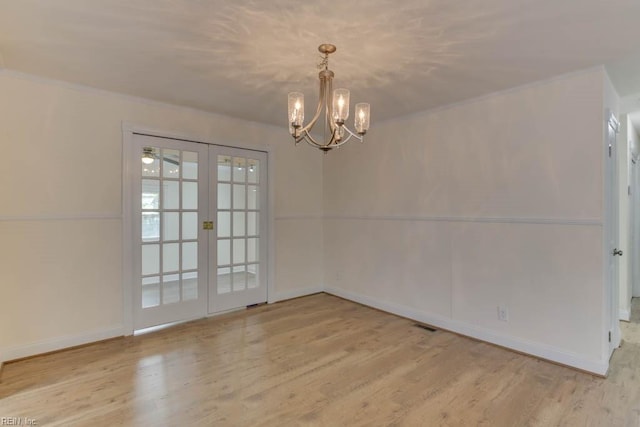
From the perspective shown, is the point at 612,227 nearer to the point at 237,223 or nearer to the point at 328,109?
the point at 328,109

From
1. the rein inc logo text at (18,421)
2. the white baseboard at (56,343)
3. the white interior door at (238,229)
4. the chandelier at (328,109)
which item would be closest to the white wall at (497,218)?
the white interior door at (238,229)

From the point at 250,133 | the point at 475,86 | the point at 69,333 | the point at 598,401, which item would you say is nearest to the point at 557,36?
the point at 475,86

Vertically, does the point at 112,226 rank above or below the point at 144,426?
above

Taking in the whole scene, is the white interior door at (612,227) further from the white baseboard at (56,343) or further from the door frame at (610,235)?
the white baseboard at (56,343)

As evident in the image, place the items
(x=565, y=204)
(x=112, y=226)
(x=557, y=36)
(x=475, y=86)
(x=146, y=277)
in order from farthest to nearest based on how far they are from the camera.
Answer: (x=146, y=277)
(x=112, y=226)
(x=475, y=86)
(x=565, y=204)
(x=557, y=36)

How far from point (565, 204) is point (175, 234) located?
364 centimetres

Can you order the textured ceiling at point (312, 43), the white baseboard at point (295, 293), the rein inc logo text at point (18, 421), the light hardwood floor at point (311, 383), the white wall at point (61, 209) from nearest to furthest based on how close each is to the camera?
the textured ceiling at point (312, 43)
the rein inc logo text at point (18, 421)
the light hardwood floor at point (311, 383)
the white wall at point (61, 209)
the white baseboard at point (295, 293)

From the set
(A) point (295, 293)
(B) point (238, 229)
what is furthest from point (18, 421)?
(A) point (295, 293)

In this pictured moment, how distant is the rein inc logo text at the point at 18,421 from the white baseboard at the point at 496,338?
322 centimetres

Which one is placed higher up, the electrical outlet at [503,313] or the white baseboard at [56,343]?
the electrical outlet at [503,313]

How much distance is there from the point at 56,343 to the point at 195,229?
154 centimetres

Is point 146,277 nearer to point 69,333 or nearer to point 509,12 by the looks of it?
point 69,333

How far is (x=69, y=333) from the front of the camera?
9.55 ft

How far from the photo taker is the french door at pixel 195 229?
3.35 m
